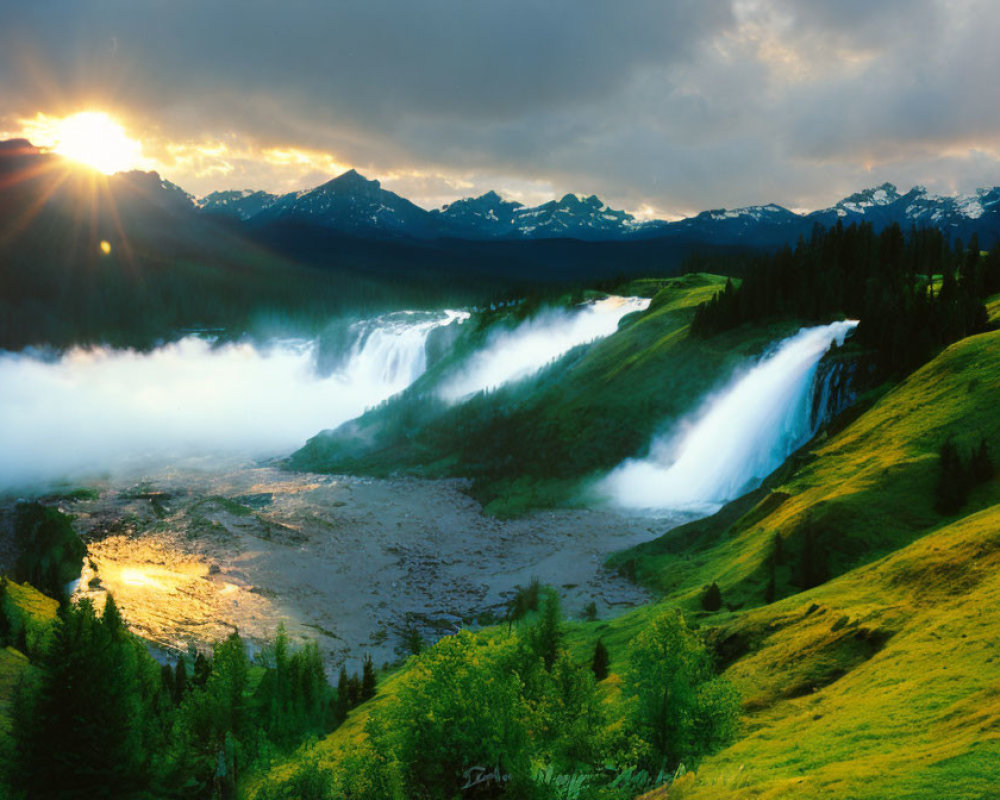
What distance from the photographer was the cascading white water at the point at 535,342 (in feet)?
509

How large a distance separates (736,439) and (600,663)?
60.5m

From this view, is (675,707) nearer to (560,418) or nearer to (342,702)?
(342,702)

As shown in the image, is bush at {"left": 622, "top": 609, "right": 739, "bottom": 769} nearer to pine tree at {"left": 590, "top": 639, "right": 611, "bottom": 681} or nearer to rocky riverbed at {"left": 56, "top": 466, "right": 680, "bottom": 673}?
pine tree at {"left": 590, "top": 639, "right": 611, "bottom": 681}

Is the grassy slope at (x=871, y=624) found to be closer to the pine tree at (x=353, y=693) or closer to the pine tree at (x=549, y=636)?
the pine tree at (x=353, y=693)

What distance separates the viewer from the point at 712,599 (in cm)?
4862

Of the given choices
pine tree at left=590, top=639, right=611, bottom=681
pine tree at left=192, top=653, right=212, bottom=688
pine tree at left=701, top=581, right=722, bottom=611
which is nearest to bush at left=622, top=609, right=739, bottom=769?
pine tree at left=590, top=639, right=611, bottom=681

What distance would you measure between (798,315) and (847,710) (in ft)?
324

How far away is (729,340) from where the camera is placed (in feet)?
373

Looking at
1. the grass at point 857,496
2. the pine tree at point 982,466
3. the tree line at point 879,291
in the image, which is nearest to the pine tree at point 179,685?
the grass at point 857,496

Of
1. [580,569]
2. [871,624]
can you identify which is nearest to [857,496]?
[871,624]

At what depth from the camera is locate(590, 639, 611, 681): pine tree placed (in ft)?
137

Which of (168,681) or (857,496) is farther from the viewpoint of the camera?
(168,681)

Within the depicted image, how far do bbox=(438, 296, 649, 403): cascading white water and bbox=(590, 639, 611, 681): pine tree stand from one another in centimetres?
10487

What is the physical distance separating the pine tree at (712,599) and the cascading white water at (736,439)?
41260 millimetres
